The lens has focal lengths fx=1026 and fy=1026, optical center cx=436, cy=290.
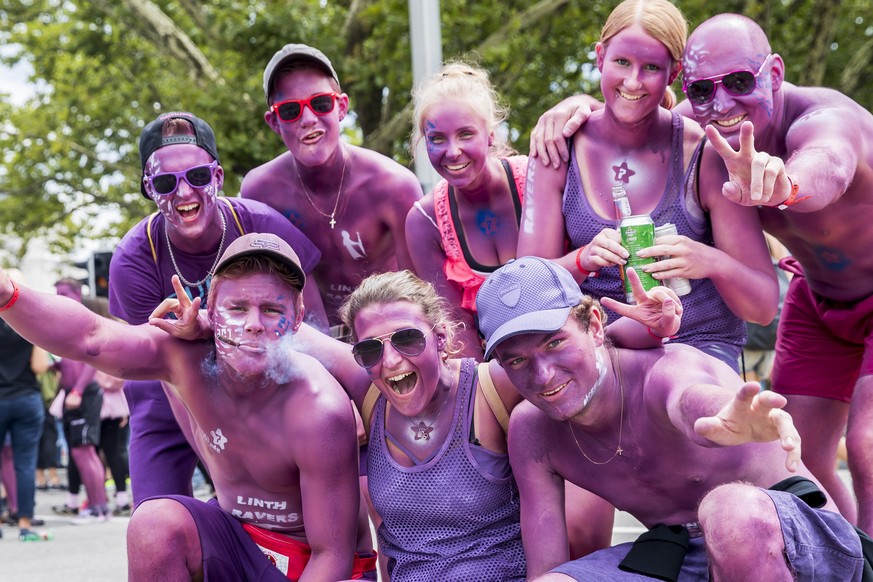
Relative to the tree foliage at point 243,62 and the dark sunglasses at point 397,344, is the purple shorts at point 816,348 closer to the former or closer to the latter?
the dark sunglasses at point 397,344

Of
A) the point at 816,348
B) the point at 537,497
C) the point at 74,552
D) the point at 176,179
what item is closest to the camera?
the point at 537,497

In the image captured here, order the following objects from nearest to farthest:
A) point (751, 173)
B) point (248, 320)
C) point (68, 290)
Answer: point (751, 173)
point (248, 320)
point (68, 290)

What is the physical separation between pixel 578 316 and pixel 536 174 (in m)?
0.88

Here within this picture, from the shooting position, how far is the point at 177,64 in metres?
12.7

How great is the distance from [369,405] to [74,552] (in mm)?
5021

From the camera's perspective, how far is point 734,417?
2.40 meters

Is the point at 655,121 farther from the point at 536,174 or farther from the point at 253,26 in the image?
the point at 253,26

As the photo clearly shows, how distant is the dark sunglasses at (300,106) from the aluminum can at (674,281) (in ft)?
5.27

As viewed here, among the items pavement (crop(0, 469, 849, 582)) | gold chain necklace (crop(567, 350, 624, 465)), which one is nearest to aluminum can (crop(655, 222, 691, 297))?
gold chain necklace (crop(567, 350, 624, 465))

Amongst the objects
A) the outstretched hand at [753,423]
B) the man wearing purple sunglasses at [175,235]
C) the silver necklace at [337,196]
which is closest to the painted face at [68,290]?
the man wearing purple sunglasses at [175,235]

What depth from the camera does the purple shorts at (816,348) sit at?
13.1ft

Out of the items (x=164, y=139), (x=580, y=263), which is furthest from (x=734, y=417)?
(x=164, y=139)

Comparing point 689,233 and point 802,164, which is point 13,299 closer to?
point 689,233

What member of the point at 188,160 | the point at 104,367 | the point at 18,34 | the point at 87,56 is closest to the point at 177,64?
the point at 87,56
